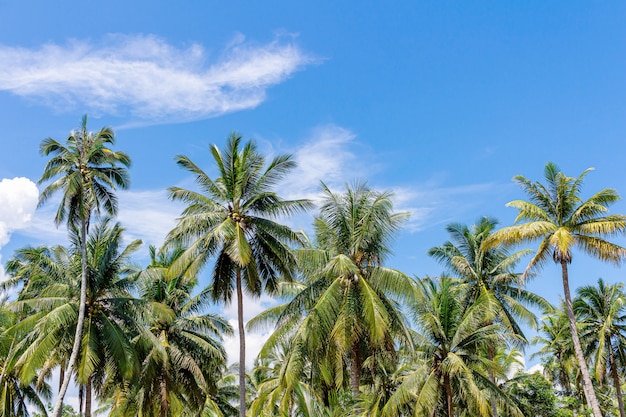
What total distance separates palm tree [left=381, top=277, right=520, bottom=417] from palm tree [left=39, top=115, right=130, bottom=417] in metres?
13.1

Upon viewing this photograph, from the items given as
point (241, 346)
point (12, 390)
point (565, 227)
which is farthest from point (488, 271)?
point (12, 390)

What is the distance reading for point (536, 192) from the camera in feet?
83.8

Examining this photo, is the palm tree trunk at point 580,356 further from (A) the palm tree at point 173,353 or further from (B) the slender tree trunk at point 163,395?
(B) the slender tree trunk at point 163,395

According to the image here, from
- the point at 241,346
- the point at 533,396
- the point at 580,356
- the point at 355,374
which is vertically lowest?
the point at 533,396

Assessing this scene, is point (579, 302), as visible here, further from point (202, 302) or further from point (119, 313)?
point (119, 313)

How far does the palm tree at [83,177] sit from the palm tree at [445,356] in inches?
516

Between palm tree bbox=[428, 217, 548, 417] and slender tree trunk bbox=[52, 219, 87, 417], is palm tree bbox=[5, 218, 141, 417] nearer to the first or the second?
slender tree trunk bbox=[52, 219, 87, 417]

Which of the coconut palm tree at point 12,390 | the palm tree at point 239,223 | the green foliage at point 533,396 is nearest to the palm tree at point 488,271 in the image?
the green foliage at point 533,396

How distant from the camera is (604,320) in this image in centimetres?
3631

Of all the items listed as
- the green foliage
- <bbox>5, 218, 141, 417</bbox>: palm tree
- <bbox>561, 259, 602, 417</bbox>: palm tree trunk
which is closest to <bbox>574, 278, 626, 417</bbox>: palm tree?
the green foliage

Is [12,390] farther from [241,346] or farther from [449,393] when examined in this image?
Answer: [449,393]

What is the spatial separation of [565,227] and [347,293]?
984 centimetres

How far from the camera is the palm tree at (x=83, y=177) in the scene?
24.5 m

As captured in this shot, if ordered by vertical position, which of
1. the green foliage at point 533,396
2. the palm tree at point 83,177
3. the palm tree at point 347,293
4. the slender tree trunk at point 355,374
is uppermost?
the palm tree at point 83,177
